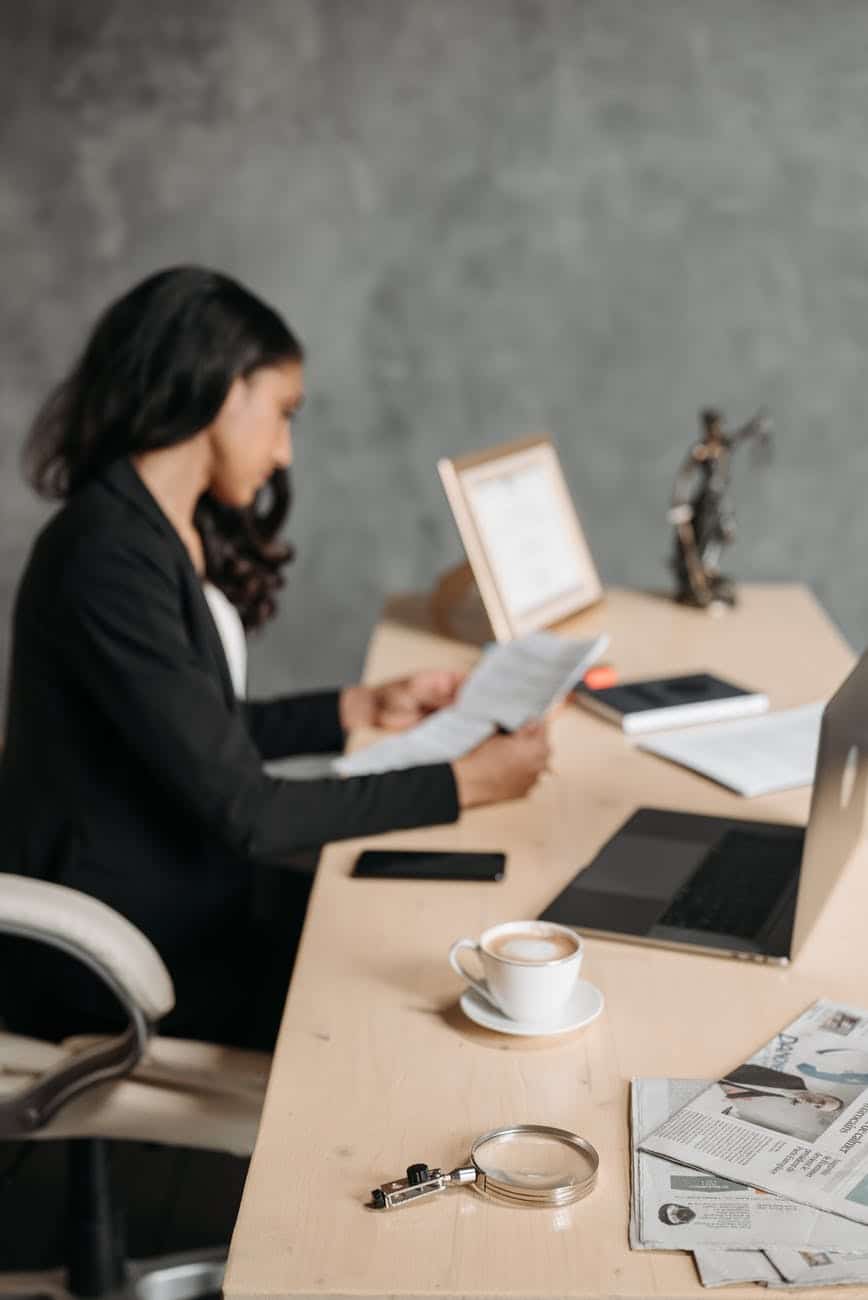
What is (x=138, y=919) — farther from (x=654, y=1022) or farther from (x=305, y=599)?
(x=305, y=599)

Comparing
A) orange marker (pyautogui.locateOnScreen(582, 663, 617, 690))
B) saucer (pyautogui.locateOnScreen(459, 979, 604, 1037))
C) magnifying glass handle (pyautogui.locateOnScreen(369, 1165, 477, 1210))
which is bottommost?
orange marker (pyautogui.locateOnScreen(582, 663, 617, 690))

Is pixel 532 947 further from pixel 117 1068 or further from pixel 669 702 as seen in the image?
pixel 669 702

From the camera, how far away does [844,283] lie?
3291 mm

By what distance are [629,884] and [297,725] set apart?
856 mm

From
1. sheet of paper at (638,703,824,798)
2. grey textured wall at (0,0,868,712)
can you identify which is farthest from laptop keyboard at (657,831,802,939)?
grey textured wall at (0,0,868,712)

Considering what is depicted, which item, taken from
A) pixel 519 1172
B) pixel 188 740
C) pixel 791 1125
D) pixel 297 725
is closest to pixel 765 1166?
pixel 791 1125

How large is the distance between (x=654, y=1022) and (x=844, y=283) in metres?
2.58

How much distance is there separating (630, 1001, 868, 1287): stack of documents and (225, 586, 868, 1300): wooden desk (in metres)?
0.02

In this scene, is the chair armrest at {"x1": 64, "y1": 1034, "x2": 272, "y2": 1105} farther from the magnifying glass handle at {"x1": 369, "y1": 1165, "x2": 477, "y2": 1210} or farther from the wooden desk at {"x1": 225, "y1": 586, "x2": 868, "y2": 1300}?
the magnifying glass handle at {"x1": 369, "y1": 1165, "x2": 477, "y2": 1210}

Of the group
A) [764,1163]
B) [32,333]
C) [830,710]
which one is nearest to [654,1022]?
[764,1163]

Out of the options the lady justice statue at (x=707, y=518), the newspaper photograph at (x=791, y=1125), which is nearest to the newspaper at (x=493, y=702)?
the lady justice statue at (x=707, y=518)

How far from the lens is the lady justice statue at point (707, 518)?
2.51m

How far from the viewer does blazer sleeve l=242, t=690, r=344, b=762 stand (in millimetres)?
2111

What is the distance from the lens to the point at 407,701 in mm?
2035
